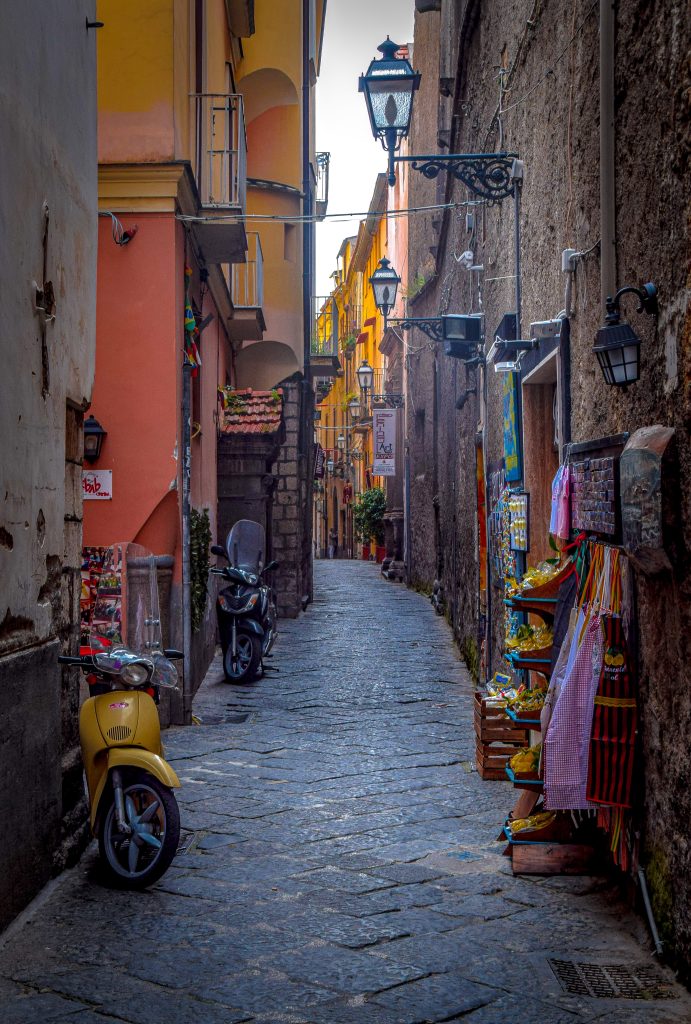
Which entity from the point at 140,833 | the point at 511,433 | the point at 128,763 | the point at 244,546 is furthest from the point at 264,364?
the point at 140,833

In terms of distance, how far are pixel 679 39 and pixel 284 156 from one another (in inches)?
569

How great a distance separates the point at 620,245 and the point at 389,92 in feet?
13.8

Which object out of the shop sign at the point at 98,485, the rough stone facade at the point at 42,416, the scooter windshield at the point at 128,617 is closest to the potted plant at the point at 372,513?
the shop sign at the point at 98,485

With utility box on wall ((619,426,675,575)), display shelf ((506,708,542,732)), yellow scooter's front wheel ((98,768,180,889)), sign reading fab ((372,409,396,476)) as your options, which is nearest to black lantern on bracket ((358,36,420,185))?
display shelf ((506,708,542,732))

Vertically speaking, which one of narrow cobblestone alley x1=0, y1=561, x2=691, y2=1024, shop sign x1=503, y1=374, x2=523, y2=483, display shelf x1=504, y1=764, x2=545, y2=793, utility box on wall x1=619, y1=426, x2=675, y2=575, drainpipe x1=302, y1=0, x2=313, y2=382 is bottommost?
narrow cobblestone alley x1=0, y1=561, x2=691, y2=1024

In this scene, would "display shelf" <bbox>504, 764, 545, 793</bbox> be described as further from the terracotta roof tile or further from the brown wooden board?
the terracotta roof tile

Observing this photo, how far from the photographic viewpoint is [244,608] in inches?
420

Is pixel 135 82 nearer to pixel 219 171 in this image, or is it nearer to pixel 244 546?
pixel 219 171

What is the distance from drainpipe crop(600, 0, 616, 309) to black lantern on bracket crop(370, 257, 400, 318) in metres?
9.59

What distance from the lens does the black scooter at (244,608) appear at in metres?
10.4

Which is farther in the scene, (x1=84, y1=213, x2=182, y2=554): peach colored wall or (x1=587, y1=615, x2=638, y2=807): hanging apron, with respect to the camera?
(x1=84, y1=213, x2=182, y2=554): peach colored wall

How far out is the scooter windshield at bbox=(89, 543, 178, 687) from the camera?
5.06 m

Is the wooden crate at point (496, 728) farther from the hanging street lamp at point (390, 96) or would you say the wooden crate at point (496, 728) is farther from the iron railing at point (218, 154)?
the iron railing at point (218, 154)

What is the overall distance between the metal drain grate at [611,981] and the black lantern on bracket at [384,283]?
11009mm
